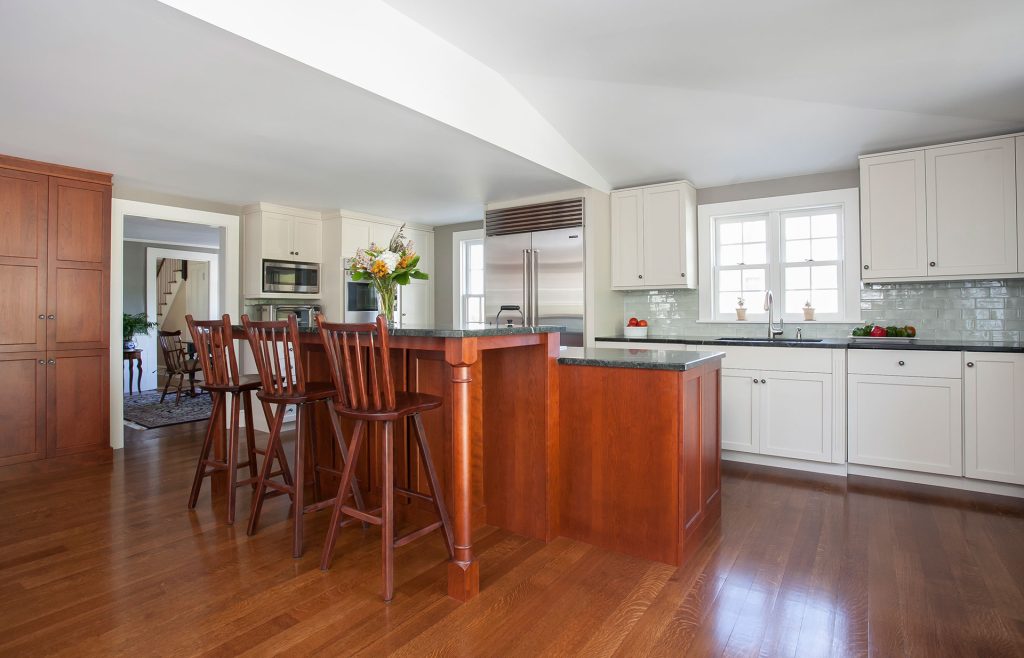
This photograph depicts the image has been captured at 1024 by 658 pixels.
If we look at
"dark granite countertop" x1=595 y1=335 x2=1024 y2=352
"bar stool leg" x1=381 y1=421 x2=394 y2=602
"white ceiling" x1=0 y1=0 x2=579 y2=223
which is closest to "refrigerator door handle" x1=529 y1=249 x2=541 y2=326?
"white ceiling" x1=0 y1=0 x2=579 y2=223

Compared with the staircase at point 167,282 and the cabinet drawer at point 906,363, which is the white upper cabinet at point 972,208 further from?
the staircase at point 167,282

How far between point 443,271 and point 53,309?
374 centimetres

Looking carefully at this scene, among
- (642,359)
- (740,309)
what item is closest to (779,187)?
(740,309)

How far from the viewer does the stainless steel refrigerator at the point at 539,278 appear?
4.86 metres

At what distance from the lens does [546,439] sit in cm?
263

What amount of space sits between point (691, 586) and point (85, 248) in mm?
4747

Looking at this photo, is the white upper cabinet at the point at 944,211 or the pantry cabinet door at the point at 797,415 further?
the pantry cabinet door at the point at 797,415

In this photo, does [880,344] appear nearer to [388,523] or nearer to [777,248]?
[777,248]

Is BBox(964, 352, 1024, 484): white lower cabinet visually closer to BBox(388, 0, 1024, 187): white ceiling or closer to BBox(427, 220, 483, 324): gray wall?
BBox(388, 0, 1024, 187): white ceiling

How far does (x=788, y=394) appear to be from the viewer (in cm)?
389

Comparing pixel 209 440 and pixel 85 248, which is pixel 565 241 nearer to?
pixel 209 440

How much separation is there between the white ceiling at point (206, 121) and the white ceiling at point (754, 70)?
0.57 meters

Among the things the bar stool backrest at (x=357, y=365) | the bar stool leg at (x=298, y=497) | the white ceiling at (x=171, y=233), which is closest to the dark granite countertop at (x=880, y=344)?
the bar stool backrest at (x=357, y=365)

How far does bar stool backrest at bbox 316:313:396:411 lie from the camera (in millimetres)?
2117
